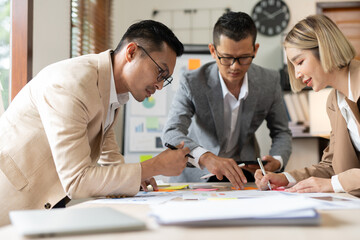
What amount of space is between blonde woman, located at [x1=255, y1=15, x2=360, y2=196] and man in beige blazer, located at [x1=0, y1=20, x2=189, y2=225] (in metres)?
0.62

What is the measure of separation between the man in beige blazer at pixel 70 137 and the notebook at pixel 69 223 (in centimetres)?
54

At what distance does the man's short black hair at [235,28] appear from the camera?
2.23 meters


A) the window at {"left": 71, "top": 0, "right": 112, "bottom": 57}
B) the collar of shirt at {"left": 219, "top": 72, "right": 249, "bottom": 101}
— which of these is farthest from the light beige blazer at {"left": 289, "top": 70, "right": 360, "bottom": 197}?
the window at {"left": 71, "top": 0, "right": 112, "bottom": 57}

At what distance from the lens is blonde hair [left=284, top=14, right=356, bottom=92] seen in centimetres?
176

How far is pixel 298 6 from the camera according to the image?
437 cm

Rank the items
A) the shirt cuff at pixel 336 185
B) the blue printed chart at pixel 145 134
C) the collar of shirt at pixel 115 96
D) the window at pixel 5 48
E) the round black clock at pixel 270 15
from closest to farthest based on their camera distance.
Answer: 1. the shirt cuff at pixel 336 185
2. the collar of shirt at pixel 115 96
3. the window at pixel 5 48
4. the blue printed chart at pixel 145 134
5. the round black clock at pixel 270 15

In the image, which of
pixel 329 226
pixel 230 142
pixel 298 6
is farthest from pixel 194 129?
pixel 298 6

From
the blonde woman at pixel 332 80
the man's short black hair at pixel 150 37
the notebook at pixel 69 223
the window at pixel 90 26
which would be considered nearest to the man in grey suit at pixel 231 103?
the blonde woman at pixel 332 80

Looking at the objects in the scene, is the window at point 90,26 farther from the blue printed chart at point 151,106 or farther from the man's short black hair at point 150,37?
the man's short black hair at point 150,37

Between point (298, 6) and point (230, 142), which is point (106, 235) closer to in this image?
point (230, 142)

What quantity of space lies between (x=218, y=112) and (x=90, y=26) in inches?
65.6

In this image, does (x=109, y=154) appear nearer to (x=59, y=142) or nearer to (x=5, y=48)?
(x=59, y=142)

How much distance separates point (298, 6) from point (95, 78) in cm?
345

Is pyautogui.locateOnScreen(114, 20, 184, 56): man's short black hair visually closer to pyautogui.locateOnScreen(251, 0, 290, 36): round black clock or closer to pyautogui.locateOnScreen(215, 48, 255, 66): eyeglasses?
pyautogui.locateOnScreen(215, 48, 255, 66): eyeglasses
